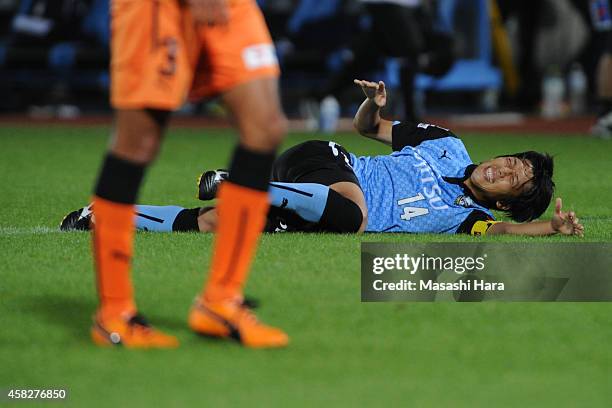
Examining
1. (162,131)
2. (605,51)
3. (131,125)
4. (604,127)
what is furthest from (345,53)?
(131,125)

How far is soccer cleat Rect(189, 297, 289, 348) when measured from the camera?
3.79m

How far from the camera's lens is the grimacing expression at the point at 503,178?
5.88 meters

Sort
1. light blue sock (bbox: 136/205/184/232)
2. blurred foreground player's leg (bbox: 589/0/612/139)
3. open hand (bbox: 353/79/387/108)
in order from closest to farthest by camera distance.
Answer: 1. open hand (bbox: 353/79/387/108)
2. light blue sock (bbox: 136/205/184/232)
3. blurred foreground player's leg (bbox: 589/0/612/139)

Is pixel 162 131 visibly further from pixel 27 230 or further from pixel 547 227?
pixel 27 230

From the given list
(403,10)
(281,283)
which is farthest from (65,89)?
(281,283)

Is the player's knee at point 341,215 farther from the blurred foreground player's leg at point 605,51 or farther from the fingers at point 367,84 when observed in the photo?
the blurred foreground player's leg at point 605,51

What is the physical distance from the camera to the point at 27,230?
244 inches

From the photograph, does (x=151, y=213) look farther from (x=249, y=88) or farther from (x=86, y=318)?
(x=249, y=88)

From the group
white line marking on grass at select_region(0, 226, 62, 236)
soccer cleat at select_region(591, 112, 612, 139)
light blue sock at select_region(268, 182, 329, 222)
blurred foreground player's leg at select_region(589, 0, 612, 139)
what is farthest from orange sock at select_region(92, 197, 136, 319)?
soccer cleat at select_region(591, 112, 612, 139)

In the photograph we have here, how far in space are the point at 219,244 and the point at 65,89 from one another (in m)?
14.3

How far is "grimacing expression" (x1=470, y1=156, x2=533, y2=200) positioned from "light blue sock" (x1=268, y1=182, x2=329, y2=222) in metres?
0.72

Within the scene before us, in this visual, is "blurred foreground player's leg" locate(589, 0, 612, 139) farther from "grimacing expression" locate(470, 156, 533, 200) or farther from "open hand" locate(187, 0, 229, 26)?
"open hand" locate(187, 0, 229, 26)

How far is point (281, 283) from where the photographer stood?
4.74 meters

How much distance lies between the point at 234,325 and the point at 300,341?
0.23 meters
